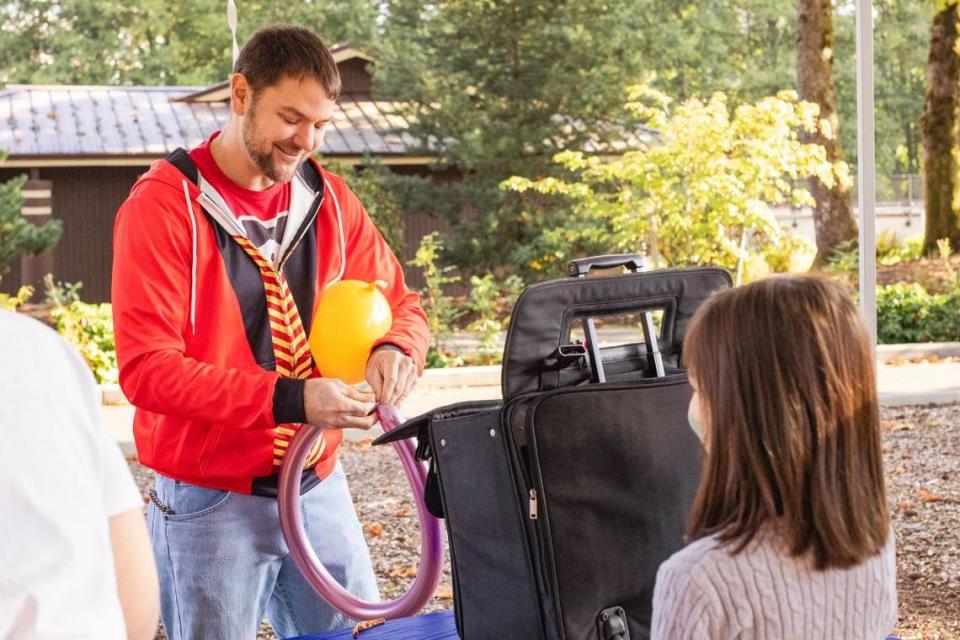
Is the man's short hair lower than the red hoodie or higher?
higher

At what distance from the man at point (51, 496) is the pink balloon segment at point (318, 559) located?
1.12m

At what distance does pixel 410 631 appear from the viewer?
2029mm

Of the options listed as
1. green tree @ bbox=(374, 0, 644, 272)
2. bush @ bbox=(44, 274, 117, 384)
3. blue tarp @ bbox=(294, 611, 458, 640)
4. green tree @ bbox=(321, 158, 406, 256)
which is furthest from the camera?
green tree @ bbox=(374, 0, 644, 272)

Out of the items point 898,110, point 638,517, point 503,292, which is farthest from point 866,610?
point 898,110

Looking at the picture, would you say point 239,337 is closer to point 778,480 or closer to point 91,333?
point 778,480

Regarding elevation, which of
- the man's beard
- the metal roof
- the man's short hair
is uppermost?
the metal roof

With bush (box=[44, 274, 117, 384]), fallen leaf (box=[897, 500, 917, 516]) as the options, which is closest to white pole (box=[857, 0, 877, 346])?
fallen leaf (box=[897, 500, 917, 516])

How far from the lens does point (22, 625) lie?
2.68ft

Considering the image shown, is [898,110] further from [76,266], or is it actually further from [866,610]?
[866,610]

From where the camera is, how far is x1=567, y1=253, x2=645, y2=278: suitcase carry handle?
173cm

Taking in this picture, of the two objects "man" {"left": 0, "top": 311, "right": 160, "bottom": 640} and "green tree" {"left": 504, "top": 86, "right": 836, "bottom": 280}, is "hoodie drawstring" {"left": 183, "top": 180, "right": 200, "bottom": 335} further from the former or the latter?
"green tree" {"left": 504, "top": 86, "right": 836, "bottom": 280}

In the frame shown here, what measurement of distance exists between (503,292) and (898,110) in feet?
62.9

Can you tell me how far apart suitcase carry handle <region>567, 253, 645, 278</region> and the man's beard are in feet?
1.84

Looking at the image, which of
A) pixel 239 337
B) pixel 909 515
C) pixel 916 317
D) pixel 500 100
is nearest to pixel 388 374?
pixel 239 337
